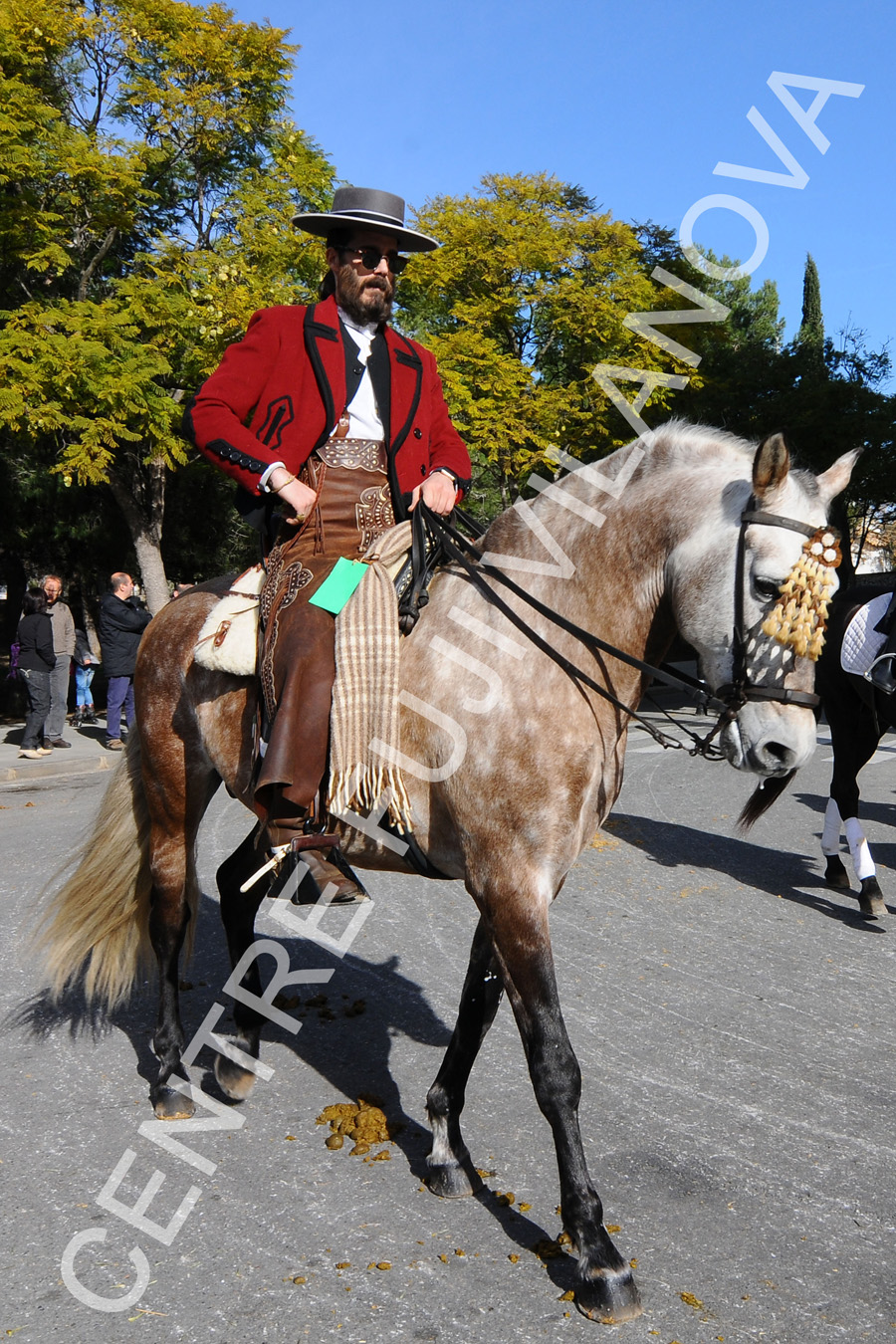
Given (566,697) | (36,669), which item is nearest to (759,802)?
(566,697)

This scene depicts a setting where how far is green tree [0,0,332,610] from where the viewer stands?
45.2ft

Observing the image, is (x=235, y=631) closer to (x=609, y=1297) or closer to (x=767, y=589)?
(x=767, y=589)

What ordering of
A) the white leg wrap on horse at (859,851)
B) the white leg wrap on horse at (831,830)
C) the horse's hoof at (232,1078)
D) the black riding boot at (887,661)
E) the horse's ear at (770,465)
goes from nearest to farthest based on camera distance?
1. the horse's ear at (770,465)
2. the horse's hoof at (232,1078)
3. the black riding boot at (887,661)
4. the white leg wrap on horse at (859,851)
5. the white leg wrap on horse at (831,830)

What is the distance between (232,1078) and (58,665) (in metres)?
10.5

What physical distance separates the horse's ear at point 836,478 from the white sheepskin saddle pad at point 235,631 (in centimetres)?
189

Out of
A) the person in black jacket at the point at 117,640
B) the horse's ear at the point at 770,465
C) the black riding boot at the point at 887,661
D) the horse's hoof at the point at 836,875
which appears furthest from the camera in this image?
the person in black jacket at the point at 117,640

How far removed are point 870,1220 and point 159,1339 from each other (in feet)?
6.75

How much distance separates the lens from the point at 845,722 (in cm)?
746

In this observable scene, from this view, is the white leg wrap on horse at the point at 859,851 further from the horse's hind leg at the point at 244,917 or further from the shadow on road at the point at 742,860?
the horse's hind leg at the point at 244,917

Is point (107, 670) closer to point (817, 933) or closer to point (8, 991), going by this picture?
point (8, 991)

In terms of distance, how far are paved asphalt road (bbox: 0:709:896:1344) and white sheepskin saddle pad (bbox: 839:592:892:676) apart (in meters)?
1.63

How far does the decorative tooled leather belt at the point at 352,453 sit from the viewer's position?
12.2 ft

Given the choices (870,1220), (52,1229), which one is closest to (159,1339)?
(52,1229)

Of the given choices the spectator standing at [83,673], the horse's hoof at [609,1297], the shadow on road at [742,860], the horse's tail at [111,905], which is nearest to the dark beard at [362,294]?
the horse's tail at [111,905]
